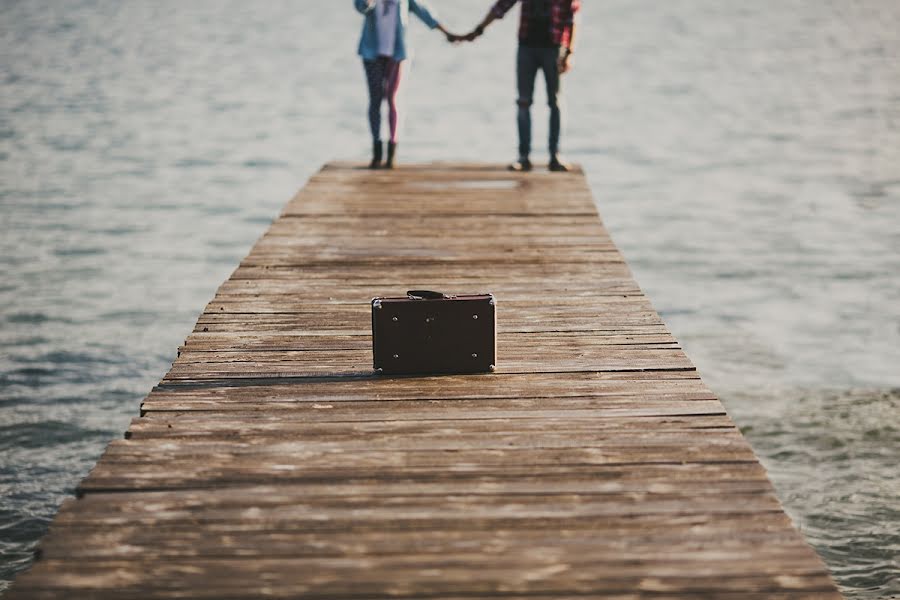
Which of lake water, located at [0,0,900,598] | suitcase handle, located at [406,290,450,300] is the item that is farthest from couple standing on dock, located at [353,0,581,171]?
suitcase handle, located at [406,290,450,300]

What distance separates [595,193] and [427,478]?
1406cm

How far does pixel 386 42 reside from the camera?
9812 mm

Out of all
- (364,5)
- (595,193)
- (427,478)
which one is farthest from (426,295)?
(595,193)

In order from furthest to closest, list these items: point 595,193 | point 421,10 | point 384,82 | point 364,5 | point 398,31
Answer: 1. point 595,193
2. point 384,82
3. point 421,10
4. point 398,31
5. point 364,5

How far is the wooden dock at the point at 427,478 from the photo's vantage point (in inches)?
142

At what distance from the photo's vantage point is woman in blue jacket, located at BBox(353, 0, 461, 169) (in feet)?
31.9

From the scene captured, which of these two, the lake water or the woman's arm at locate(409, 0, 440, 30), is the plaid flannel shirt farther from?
the lake water

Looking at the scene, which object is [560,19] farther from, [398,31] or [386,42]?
[386,42]

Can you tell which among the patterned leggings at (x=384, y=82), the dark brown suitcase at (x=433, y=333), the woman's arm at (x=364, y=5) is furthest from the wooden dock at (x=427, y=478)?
the patterned leggings at (x=384, y=82)

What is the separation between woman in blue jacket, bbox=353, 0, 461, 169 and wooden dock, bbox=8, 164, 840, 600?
366 centimetres

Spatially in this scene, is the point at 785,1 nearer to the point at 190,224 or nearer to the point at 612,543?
the point at 190,224

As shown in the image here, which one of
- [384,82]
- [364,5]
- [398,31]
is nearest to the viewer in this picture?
[364,5]

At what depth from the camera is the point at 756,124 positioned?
24.9 m

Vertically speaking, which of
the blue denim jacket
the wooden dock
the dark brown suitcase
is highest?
the blue denim jacket
